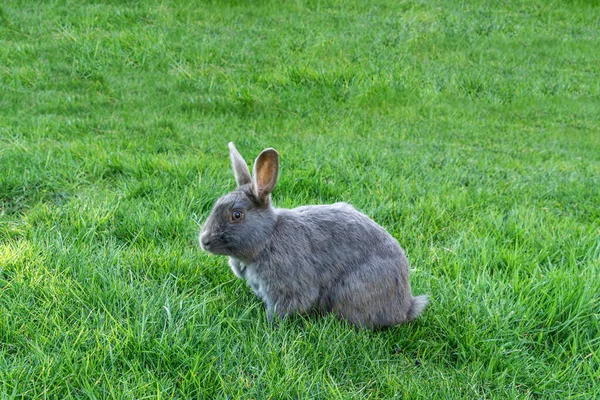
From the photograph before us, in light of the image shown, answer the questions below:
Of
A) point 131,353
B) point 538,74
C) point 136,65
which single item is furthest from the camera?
point 538,74

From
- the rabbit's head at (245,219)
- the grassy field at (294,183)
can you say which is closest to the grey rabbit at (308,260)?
the rabbit's head at (245,219)

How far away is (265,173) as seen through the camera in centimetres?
321

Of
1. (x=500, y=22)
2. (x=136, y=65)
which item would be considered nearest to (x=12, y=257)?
(x=136, y=65)

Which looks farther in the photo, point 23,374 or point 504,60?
point 504,60

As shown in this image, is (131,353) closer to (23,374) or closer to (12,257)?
(23,374)

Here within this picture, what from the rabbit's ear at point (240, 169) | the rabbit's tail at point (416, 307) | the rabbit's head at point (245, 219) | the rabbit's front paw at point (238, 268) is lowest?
the rabbit's tail at point (416, 307)

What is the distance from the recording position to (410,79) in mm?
9266

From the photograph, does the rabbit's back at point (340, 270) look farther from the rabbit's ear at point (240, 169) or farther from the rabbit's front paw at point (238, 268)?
the rabbit's ear at point (240, 169)

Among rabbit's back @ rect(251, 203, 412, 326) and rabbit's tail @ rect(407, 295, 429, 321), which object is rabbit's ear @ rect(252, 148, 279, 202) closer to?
rabbit's back @ rect(251, 203, 412, 326)

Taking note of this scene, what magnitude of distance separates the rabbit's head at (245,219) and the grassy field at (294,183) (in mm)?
357

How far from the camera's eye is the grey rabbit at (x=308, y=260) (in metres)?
3.23

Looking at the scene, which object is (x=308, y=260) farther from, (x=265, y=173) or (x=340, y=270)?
(x=265, y=173)

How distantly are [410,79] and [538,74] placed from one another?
9.07 feet

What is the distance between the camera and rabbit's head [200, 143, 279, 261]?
10.5 ft
